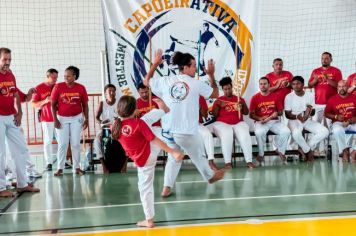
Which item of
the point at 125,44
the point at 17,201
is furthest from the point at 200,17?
the point at 17,201

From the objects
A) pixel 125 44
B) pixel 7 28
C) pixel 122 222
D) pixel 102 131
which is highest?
pixel 7 28

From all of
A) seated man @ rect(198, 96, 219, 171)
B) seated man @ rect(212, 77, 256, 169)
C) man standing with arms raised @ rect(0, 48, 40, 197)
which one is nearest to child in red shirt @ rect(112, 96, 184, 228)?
man standing with arms raised @ rect(0, 48, 40, 197)

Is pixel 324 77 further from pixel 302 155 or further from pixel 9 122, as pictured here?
pixel 9 122

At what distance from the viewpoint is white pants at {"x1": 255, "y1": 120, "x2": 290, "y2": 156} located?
9.11 meters

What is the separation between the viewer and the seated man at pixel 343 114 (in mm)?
9102

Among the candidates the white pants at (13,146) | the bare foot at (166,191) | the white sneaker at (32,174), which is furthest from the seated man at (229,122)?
the white pants at (13,146)

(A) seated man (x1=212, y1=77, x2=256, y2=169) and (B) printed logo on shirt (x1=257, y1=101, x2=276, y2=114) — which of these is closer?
(A) seated man (x1=212, y1=77, x2=256, y2=169)

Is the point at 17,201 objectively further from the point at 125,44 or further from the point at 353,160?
the point at 353,160

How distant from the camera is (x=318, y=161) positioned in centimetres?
917

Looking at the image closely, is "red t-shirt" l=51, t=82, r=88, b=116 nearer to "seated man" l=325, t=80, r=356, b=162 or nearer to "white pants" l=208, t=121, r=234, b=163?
"white pants" l=208, t=121, r=234, b=163

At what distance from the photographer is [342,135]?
9055 mm

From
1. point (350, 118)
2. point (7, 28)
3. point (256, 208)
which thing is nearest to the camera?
point (256, 208)

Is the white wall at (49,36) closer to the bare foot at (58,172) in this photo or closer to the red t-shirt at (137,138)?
the bare foot at (58,172)

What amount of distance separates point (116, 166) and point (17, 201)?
96.9 inches
